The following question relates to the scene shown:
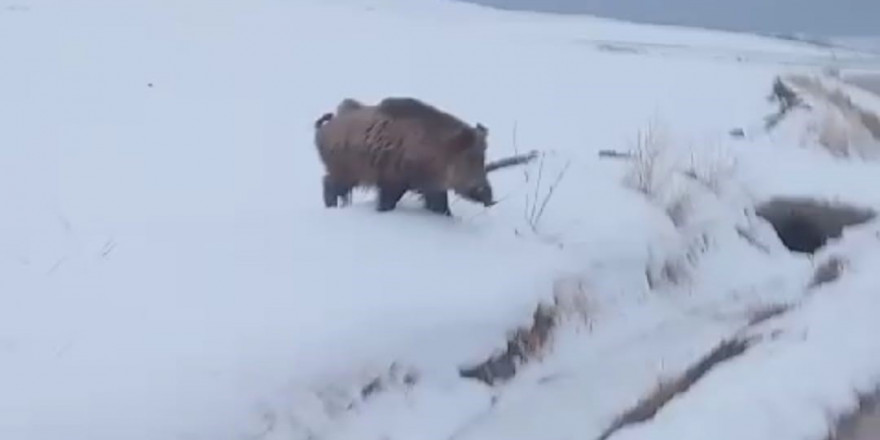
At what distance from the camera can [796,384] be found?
755 centimetres

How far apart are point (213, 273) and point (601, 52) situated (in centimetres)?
2440

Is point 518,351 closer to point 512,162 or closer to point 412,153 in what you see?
point 412,153

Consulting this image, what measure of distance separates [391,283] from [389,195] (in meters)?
1.35

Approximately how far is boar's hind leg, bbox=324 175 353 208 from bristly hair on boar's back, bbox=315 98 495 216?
185 mm

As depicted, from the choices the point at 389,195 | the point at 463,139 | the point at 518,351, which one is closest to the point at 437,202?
the point at 389,195

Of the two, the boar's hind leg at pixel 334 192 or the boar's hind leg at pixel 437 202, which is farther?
the boar's hind leg at pixel 334 192

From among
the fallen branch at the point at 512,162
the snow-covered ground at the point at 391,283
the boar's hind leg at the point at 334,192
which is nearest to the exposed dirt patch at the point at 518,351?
the snow-covered ground at the point at 391,283

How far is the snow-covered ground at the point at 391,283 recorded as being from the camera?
7.32 meters

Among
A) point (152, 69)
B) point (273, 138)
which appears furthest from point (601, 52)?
point (273, 138)

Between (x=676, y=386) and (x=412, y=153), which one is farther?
(x=412, y=153)

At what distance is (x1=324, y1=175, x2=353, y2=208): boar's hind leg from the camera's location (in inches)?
420

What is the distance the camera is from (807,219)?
13281 millimetres

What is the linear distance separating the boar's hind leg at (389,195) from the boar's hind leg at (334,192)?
38 cm

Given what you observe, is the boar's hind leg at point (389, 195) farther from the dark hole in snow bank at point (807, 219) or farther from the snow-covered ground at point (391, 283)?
the dark hole in snow bank at point (807, 219)
